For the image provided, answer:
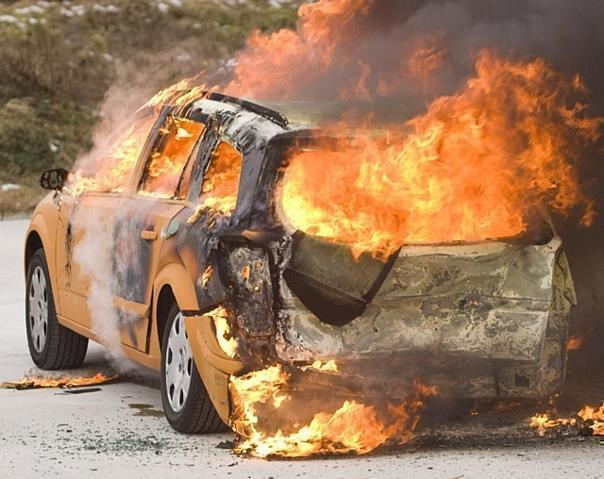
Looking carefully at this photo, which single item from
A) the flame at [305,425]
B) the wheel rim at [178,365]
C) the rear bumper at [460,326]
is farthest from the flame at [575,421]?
the wheel rim at [178,365]

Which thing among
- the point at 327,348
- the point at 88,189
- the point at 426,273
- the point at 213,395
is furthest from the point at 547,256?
the point at 88,189

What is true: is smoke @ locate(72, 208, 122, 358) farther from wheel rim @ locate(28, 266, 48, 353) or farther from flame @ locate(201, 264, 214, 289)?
flame @ locate(201, 264, 214, 289)

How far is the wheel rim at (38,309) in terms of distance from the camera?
10227 mm

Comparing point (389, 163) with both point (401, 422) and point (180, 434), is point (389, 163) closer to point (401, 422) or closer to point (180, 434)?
point (401, 422)

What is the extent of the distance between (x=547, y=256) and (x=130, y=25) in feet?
109

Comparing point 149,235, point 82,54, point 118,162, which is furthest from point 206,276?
point 82,54

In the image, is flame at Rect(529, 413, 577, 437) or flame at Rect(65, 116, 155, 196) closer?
flame at Rect(529, 413, 577, 437)

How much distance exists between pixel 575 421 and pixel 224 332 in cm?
174

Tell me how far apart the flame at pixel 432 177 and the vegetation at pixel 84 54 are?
2327 centimetres

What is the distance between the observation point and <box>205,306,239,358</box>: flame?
7094 millimetres

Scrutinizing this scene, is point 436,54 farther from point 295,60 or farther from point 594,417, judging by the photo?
point 594,417

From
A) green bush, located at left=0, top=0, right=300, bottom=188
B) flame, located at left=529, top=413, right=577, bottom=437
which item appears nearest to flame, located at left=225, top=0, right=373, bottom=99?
flame, located at left=529, top=413, right=577, bottom=437

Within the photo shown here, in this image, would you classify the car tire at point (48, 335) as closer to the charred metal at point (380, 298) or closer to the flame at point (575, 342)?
the charred metal at point (380, 298)

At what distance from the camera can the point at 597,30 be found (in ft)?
29.9
